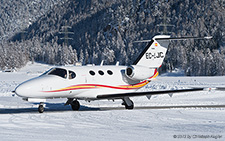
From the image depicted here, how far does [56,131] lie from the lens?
1058 cm

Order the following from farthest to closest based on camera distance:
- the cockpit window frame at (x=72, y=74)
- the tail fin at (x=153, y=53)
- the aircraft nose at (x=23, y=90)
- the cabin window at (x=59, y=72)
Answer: the tail fin at (x=153, y=53) < the cockpit window frame at (x=72, y=74) < the cabin window at (x=59, y=72) < the aircraft nose at (x=23, y=90)

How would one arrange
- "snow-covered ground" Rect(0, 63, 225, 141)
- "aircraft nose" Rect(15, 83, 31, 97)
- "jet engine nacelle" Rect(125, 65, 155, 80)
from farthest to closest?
1. "jet engine nacelle" Rect(125, 65, 155, 80)
2. "aircraft nose" Rect(15, 83, 31, 97)
3. "snow-covered ground" Rect(0, 63, 225, 141)

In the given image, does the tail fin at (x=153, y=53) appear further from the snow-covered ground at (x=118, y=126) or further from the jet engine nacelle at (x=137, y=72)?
the snow-covered ground at (x=118, y=126)

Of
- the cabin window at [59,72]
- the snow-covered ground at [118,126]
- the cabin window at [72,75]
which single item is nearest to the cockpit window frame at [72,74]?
the cabin window at [72,75]

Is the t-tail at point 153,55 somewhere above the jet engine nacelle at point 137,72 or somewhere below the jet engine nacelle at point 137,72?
above

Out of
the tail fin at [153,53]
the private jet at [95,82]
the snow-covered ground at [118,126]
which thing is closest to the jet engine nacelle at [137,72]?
the private jet at [95,82]

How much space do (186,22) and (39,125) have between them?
15014 centimetres

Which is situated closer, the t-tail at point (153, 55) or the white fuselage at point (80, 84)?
the white fuselage at point (80, 84)

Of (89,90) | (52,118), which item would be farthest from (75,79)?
(52,118)

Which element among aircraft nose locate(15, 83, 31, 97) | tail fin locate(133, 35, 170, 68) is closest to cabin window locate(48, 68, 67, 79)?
aircraft nose locate(15, 83, 31, 97)

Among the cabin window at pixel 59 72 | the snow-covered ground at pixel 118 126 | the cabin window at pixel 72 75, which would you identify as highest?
the cabin window at pixel 59 72

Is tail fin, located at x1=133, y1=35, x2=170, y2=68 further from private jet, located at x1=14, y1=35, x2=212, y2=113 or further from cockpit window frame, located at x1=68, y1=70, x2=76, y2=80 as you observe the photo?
cockpit window frame, located at x1=68, y1=70, x2=76, y2=80

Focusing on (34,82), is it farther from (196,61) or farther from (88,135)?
(196,61)

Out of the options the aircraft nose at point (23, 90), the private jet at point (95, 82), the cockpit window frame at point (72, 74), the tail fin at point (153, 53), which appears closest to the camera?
the aircraft nose at point (23, 90)
